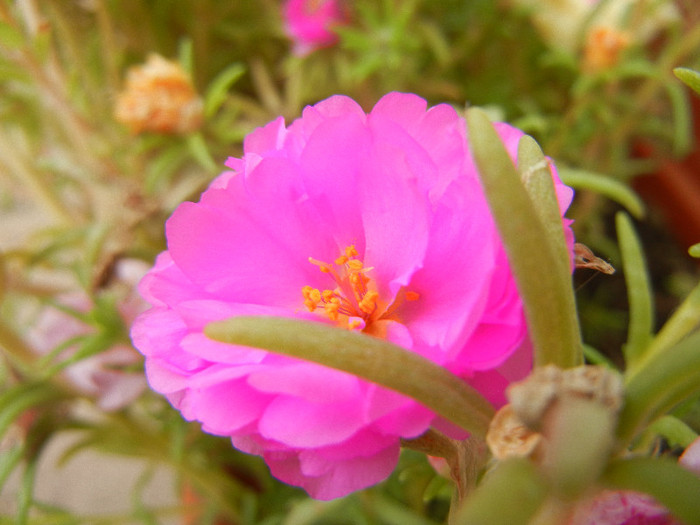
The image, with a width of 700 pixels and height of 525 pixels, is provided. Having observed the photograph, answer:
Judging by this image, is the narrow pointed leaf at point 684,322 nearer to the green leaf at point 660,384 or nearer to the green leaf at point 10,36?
the green leaf at point 660,384

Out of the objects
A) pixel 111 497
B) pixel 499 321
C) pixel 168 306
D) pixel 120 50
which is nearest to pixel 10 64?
pixel 120 50

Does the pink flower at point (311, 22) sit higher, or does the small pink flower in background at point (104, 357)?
the pink flower at point (311, 22)

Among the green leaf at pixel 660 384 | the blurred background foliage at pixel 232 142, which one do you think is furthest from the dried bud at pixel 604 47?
the green leaf at pixel 660 384

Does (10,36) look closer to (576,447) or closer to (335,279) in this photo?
(335,279)

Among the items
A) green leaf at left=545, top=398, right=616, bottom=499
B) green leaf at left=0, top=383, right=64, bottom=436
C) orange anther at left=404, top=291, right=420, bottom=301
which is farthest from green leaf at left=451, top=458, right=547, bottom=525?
green leaf at left=0, top=383, right=64, bottom=436

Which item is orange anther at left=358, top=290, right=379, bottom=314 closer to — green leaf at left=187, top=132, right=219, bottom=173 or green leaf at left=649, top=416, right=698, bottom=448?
green leaf at left=649, top=416, right=698, bottom=448

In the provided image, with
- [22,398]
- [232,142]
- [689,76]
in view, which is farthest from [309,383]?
[232,142]
